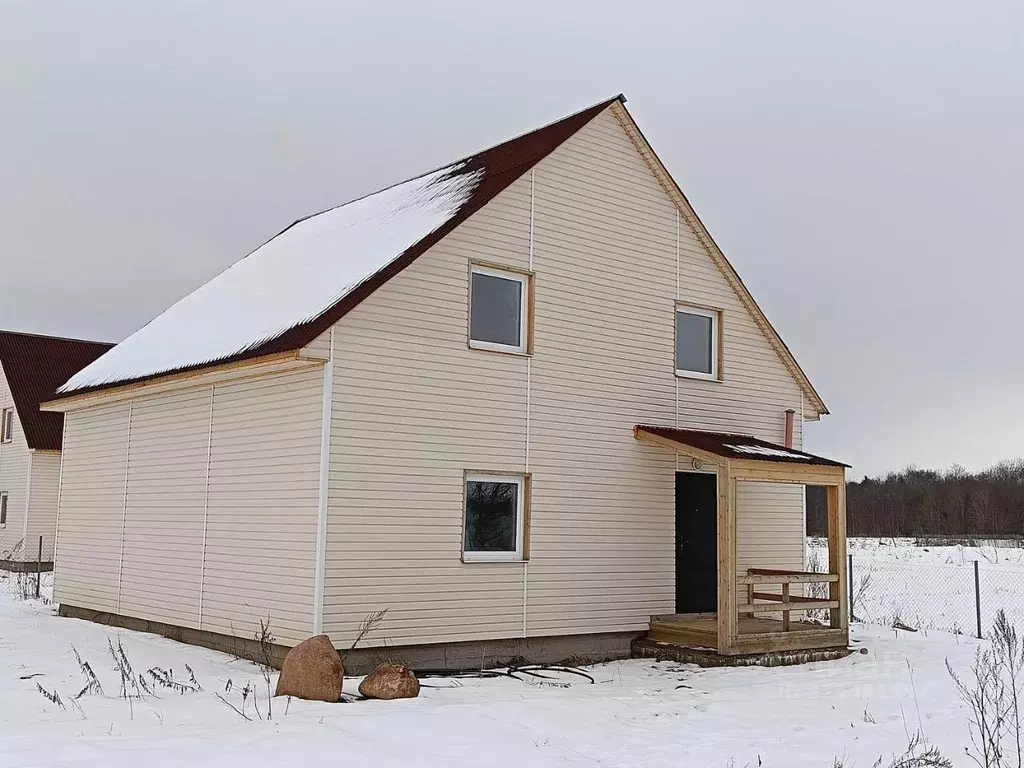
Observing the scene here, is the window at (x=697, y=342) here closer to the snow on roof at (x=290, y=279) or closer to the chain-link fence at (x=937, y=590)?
the snow on roof at (x=290, y=279)

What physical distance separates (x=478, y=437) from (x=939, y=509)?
216ft

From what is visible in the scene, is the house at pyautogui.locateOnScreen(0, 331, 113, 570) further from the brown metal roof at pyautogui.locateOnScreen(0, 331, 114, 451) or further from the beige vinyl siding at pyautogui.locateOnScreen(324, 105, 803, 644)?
the beige vinyl siding at pyautogui.locateOnScreen(324, 105, 803, 644)

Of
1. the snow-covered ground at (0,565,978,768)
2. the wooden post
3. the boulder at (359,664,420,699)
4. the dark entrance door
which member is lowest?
the snow-covered ground at (0,565,978,768)

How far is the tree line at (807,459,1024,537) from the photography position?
221ft

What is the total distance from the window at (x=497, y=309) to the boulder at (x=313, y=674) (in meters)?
4.76

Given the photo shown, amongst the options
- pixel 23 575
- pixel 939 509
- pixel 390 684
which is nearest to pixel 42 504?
pixel 23 575

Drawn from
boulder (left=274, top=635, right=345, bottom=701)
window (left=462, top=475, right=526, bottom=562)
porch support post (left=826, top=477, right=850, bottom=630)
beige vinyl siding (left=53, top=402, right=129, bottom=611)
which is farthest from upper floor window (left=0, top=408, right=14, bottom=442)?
porch support post (left=826, top=477, right=850, bottom=630)

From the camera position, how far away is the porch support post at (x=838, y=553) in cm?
1514

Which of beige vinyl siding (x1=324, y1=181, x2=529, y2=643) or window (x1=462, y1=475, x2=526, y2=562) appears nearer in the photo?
beige vinyl siding (x1=324, y1=181, x2=529, y2=643)

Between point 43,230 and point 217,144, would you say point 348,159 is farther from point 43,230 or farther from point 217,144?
point 43,230

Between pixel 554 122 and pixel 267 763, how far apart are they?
1116 cm

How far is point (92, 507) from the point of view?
58.4 feet

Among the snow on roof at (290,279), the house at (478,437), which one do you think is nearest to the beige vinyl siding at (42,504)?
the snow on roof at (290,279)

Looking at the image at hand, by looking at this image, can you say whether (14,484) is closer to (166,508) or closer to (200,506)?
(166,508)
